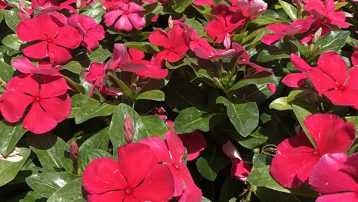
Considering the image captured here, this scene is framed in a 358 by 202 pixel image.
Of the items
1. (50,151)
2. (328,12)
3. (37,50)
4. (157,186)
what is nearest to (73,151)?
(50,151)

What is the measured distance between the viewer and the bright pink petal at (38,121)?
1.33m

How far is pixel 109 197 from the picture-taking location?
986 millimetres

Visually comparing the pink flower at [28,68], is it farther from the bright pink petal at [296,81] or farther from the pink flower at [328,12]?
the pink flower at [328,12]

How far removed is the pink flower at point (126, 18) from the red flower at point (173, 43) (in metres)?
0.18

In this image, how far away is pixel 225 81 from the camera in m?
1.53

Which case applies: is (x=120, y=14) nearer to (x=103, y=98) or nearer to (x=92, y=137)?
(x=103, y=98)

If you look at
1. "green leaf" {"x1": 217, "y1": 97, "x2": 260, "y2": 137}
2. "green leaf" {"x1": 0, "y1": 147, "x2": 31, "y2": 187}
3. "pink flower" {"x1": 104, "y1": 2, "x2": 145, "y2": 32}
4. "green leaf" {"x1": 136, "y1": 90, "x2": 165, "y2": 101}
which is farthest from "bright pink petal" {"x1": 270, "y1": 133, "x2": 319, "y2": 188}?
"pink flower" {"x1": 104, "y1": 2, "x2": 145, "y2": 32}

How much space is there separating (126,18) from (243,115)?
0.65m

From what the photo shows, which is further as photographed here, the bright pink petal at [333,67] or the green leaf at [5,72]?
the green leaf at [5,72]

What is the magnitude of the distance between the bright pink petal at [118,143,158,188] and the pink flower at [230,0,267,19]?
0.93m

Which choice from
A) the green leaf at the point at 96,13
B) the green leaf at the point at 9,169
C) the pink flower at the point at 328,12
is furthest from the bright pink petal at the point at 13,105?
the pink flower at the point at 328,12

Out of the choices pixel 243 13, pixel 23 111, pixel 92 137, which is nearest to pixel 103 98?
pixel 92 137

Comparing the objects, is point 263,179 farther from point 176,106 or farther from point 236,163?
point 176,106

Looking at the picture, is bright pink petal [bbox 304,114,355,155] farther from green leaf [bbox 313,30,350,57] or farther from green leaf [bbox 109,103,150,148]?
green leaf [bbox 313,30,350,57]
